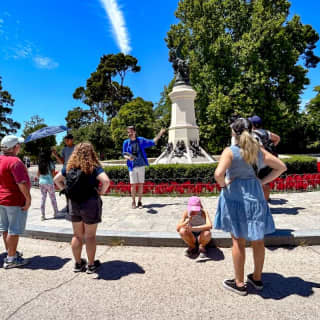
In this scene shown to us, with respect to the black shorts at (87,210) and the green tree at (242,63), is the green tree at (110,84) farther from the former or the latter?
the black shorts at (87,210)

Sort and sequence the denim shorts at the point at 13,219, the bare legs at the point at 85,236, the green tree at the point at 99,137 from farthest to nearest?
the green tree at the point at 99,137 → the denim shorts at the point at 13,219 → the bare legs at the point at 85,236

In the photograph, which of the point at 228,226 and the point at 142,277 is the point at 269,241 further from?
the point at 142,277

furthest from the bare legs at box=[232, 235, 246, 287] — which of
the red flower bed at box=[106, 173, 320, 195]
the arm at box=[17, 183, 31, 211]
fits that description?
the red flower bed at box=[106, 173, 320, 195]

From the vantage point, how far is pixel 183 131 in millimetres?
11938

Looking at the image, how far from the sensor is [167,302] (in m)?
2.34

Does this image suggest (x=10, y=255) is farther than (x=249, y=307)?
Yes

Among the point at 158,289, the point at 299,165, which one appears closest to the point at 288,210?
the point at 158,289

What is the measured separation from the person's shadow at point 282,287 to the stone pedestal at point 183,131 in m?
9.04

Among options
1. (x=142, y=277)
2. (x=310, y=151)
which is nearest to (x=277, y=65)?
(x=310, y=151)

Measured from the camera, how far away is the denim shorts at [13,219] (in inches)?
125

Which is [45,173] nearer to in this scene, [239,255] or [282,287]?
[239,255]

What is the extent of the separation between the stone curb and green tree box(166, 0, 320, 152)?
17213mm

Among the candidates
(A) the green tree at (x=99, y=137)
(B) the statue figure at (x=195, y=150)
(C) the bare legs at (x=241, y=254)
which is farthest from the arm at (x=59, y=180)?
(A) the green tree at (x=99, y=137)

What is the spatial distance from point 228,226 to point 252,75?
2026cm
